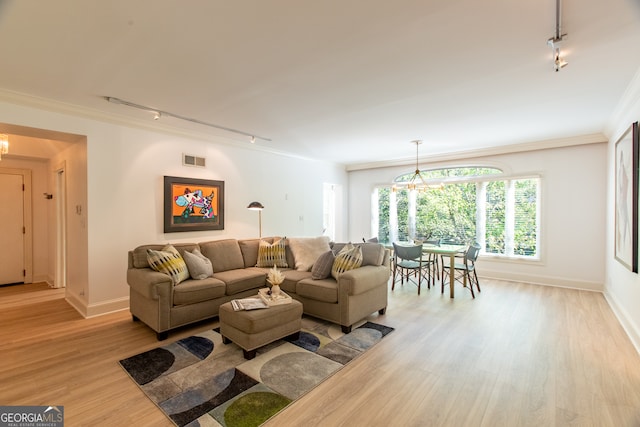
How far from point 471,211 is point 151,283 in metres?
5.83

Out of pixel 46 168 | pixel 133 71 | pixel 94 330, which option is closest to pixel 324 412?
pixel 94 330

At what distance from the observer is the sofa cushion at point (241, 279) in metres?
3.66

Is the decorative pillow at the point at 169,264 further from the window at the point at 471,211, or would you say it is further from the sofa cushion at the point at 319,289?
the window at the point at 471,211

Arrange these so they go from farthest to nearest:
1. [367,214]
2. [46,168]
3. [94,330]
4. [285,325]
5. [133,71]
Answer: [367,214]
[46,168]
[94,330]
[285,325]
[133,71]

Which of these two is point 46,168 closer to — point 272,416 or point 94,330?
point 94,330

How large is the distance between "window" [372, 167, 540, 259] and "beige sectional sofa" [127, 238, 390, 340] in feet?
8.55

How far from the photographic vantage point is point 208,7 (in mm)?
1791

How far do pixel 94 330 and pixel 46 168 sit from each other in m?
4.23

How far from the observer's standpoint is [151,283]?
3.02 metres

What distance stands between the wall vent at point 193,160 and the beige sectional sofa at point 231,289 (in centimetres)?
136

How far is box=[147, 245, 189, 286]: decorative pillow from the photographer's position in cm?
329

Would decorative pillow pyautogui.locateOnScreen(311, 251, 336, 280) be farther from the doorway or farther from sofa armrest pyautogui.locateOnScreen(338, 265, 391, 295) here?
the doorway

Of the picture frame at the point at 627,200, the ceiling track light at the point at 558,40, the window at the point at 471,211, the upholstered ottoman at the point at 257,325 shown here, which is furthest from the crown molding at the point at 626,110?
the upholstered ottoman at the point at 257,325

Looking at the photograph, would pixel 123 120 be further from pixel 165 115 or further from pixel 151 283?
pixel 151 283
